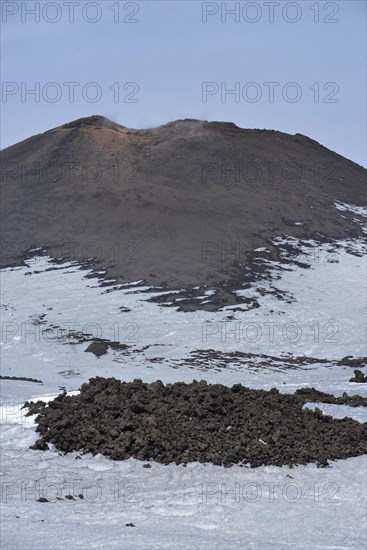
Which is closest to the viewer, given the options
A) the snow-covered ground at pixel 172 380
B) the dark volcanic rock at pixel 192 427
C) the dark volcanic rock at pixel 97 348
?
the snow-covered ground at pixel 172 380

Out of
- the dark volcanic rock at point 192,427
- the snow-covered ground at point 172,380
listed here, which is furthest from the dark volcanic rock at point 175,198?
the dark volcanic rock at point 192,427

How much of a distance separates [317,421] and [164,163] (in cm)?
4369

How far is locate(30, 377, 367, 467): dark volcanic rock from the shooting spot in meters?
11.7

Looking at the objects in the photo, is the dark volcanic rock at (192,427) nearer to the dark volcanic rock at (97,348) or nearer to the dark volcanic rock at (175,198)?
the dark volcanic rock at (97,348)

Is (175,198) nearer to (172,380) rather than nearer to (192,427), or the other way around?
(172,380)

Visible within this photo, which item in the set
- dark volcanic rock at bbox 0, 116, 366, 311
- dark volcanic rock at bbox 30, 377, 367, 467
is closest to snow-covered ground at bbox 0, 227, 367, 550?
dark volcanic rock at bbox 30, 377, 367, 467

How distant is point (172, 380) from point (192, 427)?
11.4 metres

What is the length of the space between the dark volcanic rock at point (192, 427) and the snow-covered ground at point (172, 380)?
26 cm

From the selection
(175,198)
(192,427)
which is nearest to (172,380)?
(192,427)

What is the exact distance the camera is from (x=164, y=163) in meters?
55.9

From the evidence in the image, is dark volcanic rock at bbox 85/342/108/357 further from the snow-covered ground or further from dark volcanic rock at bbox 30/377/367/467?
dark volcanic rock at bbox 30/377/367/467

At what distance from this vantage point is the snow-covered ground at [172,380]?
8789mm

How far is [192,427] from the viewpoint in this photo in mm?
12320

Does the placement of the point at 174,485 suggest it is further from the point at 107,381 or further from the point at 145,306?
the point at 145,306
